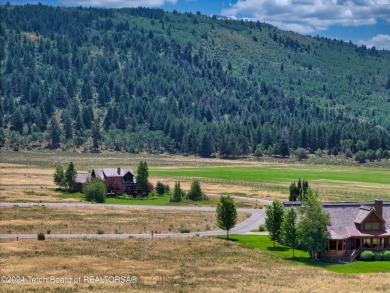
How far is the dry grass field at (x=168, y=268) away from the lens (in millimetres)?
64688

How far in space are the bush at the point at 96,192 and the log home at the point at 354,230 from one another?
56771 millimetres

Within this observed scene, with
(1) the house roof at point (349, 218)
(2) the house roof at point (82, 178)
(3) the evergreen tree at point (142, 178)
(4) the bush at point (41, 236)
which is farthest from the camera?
(2) the house roof at point (82, 178)

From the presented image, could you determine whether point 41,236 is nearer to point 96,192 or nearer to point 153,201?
point 96,192

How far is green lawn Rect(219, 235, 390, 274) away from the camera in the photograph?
254ft

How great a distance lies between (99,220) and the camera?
105625 millimetres

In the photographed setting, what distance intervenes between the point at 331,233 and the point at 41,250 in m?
36.8

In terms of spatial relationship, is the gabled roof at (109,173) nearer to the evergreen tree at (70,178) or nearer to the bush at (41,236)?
the evergreen tree at (70,178)

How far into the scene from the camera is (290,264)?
255 ft

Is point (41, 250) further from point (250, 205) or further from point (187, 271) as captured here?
point (250, 205)

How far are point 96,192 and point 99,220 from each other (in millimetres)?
27891

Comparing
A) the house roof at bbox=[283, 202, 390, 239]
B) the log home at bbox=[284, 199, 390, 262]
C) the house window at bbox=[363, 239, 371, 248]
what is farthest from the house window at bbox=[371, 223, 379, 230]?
the house window at bbox=[363, 239, 371, 248]

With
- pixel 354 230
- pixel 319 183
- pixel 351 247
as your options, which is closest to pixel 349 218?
pixel 354 230

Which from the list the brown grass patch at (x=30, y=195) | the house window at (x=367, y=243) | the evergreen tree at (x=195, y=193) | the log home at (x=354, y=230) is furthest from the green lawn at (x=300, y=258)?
the brown grass patch at (x=30, y=195)

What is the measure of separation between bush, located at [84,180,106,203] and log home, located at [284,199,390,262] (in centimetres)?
5677
